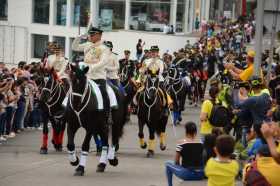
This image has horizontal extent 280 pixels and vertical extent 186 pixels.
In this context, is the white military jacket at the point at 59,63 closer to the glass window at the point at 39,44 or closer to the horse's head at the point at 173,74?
the horse's head at the point at 173,74

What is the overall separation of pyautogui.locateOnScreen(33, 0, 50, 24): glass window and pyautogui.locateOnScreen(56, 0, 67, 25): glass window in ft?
2.32

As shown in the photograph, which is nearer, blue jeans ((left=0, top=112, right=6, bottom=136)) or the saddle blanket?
the saddle blanket

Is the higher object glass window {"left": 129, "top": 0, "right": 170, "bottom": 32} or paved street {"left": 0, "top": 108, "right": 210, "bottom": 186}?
glass window {"left": 129, "top": 0, "right": 170, "bottom": 32}

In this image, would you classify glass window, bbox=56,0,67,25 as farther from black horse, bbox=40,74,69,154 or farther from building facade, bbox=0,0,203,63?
black horse, bbox=40,74,69,154

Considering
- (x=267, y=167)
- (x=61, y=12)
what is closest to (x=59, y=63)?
(x=267, y=167)

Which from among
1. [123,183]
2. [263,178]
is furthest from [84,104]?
[263,178]

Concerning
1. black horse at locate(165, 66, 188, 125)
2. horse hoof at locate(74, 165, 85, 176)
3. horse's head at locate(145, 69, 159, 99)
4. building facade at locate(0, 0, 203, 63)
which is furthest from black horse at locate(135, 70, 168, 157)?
building facade at locate(0, 0, 203, 63)

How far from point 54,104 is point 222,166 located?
30.5ft

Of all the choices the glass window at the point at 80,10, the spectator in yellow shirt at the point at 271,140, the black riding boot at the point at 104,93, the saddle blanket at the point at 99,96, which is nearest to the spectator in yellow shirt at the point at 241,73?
the saddle blanket at the point at 99,96

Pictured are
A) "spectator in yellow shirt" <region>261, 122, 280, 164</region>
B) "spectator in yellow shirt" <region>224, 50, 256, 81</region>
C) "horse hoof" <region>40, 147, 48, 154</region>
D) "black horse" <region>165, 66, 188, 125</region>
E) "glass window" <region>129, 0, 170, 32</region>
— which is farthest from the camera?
"glass window" <region>129, 0, 170, 32</region>

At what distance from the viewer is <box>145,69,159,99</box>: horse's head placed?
1800cm

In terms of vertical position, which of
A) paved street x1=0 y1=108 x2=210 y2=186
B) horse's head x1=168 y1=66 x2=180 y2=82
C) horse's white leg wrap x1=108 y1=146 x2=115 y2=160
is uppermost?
horse's head x1=168 y1=66 x2=180 y2=82

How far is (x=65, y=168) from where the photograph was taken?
15727 mm

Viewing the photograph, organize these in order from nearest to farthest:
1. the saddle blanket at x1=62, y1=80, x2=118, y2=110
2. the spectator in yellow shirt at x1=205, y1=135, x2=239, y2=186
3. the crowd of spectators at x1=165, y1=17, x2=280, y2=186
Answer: the crowd of spectators at x1=165, y1=17, x2=280, y2=186
the spectator in yellow shirt at x1=205, y1=135, x2=239, y2=186
the saddle blanket at x1=62, y1=80, x2=118, y2=110
